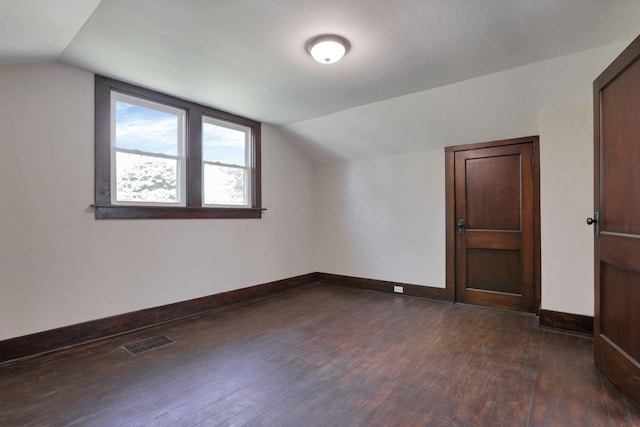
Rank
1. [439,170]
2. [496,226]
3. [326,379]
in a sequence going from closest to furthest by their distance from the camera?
[326,379], [496,226], [439,170]

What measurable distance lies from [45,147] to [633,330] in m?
4.54

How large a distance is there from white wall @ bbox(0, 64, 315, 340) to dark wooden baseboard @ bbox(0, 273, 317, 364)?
0.24ft

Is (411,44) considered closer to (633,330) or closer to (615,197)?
(615,197)

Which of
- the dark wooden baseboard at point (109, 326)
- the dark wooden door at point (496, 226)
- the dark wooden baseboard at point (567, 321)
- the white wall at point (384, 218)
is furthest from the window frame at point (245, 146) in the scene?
the dark wooden baseboard at point (567, 321)

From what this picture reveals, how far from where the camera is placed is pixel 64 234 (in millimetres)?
2791

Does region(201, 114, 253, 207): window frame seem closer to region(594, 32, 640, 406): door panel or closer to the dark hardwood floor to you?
the dark hardwood floor

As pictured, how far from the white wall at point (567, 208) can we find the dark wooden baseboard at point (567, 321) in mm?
54

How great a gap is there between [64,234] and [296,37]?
262 cm

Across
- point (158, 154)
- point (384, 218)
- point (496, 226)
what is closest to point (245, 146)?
point (158, 154)

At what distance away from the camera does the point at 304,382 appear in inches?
85.7

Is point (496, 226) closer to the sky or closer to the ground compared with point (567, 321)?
closer to the sky

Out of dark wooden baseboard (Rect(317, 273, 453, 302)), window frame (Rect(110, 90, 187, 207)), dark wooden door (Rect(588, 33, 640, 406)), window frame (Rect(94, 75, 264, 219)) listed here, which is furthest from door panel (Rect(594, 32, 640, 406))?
window frame (Rect(110, 90, 187, 207))

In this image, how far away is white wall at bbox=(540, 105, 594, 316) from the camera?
3.02 metres

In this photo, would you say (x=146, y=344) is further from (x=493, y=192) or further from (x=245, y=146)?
(x=493, y=192)
